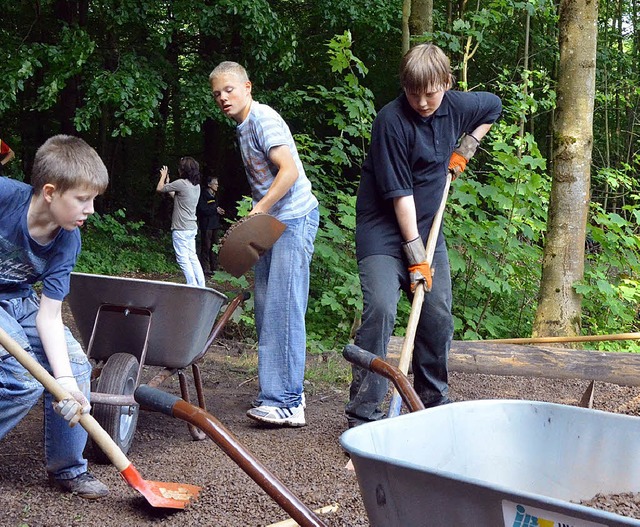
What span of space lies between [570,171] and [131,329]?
3781 mm

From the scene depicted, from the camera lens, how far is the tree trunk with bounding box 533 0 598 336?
226 inches

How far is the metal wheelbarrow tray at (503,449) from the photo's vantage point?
4.99 feet

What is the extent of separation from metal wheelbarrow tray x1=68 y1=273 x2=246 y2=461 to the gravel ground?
261mm

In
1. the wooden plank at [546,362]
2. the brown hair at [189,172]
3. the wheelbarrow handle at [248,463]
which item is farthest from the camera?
the brown hair at [189,172]

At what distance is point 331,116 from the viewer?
14.0 metres

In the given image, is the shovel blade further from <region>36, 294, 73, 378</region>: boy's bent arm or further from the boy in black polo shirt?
the boy in black polo shirt

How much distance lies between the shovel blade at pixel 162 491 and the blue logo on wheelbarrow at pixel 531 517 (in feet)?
5.04

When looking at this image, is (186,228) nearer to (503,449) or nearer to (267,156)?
(267,156)

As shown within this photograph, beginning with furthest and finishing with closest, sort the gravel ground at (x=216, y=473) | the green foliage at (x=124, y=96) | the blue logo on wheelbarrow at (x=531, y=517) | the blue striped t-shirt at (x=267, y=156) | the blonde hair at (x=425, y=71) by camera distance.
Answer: the green foliage at (x=124, y=96), the blue striped t-shirt at (x=267, y=156), the blonde hair at (x=425, y=71), the gravel ground at (x=216, y=473), the blue logo on wheelbarrow at (x=531, y=517)

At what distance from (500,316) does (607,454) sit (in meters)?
5.41

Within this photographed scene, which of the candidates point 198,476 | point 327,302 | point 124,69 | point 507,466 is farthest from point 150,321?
point 124,69

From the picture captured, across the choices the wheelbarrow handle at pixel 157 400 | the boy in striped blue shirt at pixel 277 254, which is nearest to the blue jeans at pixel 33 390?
the wheelbarrow handle at pixel 157 400

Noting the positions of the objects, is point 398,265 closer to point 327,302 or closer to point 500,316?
point 327,302

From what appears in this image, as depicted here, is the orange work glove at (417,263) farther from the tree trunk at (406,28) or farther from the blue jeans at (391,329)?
the tree trunk at (406,28)
